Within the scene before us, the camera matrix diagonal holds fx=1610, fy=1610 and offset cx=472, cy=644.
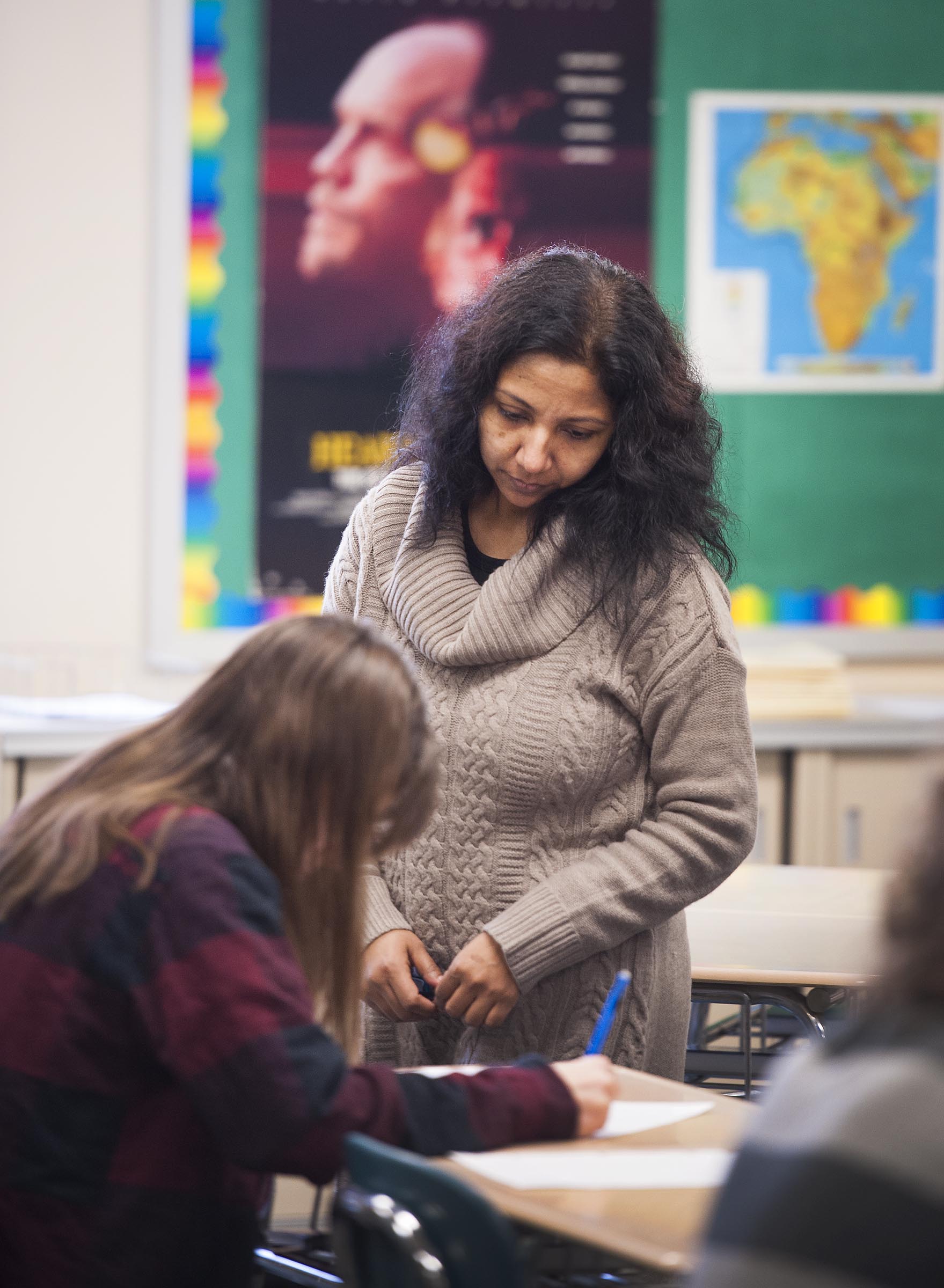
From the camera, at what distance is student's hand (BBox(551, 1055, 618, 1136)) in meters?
1.44

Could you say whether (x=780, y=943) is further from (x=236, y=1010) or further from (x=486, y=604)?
(x=236, y=1010)

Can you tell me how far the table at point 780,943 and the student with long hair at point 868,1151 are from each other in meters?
1.14

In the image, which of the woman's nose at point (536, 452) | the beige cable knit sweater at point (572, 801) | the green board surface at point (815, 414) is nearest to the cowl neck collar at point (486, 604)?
the beige cable knit sweater at point (572, 801)

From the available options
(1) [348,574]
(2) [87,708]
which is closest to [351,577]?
(1) [348,574]

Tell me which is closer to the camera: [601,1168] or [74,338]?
[601,1168]

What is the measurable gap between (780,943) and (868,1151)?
171 centimetres

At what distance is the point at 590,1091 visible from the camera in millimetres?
1453

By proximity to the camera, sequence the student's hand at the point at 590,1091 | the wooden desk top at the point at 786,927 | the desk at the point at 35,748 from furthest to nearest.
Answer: the desk at the point at 35,748 < the wooden desk top at the point at 786,927 < the student's hand at the point at 590,1091

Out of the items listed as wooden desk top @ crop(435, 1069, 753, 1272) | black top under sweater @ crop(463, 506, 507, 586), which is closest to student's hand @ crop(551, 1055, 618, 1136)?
wooden desk top @ crop(435, 1069, 753, 1272)

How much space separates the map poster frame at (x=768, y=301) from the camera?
407 centimetres

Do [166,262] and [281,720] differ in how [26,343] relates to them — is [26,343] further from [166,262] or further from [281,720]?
[281,720]

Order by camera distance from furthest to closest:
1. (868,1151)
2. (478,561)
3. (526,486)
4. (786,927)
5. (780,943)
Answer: (786,927), (780,943), (478,561), (526,486), (868,1151)

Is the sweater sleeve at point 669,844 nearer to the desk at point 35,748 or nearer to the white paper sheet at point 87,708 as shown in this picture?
the desk at point 35,748

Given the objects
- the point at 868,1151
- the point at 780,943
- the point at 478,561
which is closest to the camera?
the point at 868,1151
